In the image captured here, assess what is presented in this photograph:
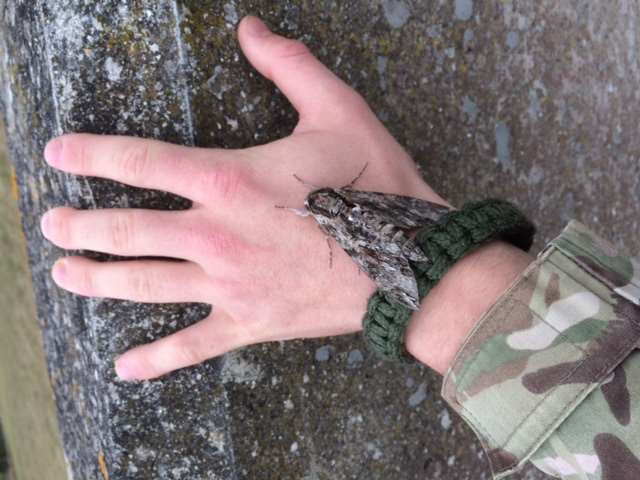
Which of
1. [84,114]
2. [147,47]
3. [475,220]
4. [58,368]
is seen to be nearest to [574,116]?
[475,220]

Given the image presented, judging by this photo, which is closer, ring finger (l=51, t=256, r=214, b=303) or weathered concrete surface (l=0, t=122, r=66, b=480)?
ring finger (l=51, t=256, r=214, b=303)

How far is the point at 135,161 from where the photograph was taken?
4.61ft

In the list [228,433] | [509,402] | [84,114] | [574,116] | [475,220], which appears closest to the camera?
[509,402]

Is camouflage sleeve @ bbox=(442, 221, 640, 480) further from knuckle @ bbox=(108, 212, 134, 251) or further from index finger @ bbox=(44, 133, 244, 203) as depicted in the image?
knuckle @ bbox=(108, 212, 134, 251)

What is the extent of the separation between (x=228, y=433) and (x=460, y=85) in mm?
1196

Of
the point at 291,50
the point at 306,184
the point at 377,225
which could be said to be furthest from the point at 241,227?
the point at 291,50

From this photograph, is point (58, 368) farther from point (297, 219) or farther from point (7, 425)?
point (7, 425)

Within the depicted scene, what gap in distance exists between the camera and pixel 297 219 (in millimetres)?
1517

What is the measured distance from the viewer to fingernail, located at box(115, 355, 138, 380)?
1.53 meters

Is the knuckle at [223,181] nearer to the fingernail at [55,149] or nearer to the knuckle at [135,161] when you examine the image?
the knuckle at [135,161]

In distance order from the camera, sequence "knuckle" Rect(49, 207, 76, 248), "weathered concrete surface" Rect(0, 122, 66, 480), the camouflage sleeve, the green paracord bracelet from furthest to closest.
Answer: "weathered concrete surface" Rect(0, 122, 66, 480) → "knuckle" Rect(49, 207, 76, 248) → the green paracord bracelet → the camouflage sleeve

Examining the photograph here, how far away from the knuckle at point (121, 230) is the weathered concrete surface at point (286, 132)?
104 millimetres

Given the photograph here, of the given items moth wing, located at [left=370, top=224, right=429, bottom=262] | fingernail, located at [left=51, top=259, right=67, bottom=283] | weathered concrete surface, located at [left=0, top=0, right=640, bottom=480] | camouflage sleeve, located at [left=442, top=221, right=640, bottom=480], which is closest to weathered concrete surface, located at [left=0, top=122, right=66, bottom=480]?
weathered concrete surface, located at [left=0, top=0, right=640, bottom=480]

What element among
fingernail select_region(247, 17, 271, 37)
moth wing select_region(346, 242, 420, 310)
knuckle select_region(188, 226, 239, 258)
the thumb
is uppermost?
fingernail select_region(247, 17, 271, 37)
